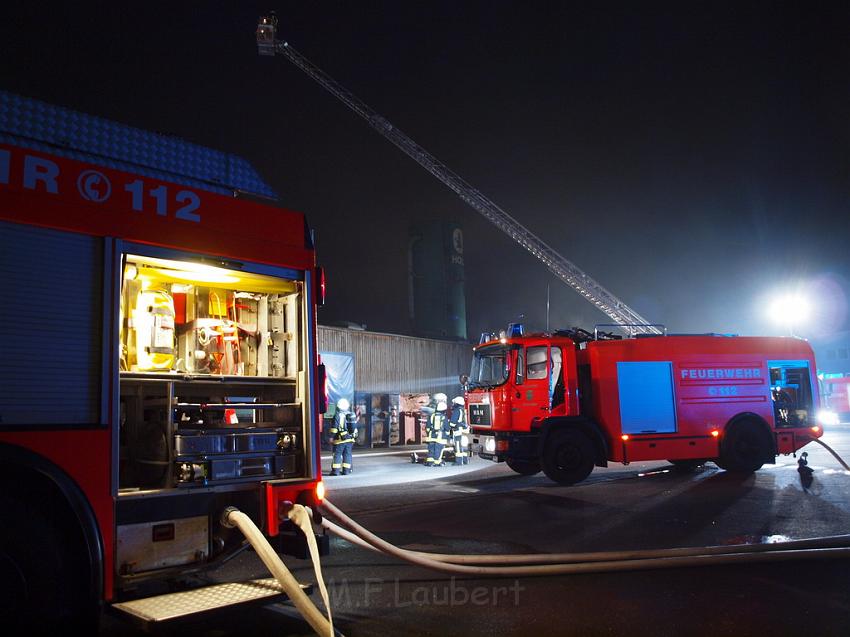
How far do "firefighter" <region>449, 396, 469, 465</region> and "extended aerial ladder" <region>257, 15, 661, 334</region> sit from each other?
86.8ft

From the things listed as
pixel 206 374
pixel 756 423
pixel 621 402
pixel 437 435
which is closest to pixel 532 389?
pixel 621 402

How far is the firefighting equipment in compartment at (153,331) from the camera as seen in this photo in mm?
4594

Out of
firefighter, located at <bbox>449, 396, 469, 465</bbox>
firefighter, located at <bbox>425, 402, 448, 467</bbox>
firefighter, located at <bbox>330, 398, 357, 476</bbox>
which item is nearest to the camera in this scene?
firefighter, located at <bbox>330, 398, 357, 476</bbox>

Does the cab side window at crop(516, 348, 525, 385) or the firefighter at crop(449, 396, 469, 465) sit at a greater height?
the cab side window at crop(516, 348, 525, 385)

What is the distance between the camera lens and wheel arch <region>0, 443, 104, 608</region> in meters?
3.22

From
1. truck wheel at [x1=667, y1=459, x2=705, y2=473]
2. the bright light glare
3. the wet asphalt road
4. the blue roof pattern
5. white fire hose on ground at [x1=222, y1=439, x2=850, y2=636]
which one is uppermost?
the blue roof pattern

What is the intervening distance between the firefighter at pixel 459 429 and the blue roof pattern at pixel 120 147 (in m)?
10.4

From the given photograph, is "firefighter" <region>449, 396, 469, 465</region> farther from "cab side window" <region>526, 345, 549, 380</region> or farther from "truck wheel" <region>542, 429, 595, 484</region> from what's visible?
"truck wheel" <region>542, 429, 595, 484</region>

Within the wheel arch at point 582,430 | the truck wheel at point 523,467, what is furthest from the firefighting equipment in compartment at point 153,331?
the truck wheel at point 523,467

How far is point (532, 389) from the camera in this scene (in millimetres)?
10859

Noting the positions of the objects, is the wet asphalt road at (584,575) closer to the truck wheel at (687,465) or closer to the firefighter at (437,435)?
the truck wheel at (687,465)

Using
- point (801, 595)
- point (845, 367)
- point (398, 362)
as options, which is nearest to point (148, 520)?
point (801, 595)

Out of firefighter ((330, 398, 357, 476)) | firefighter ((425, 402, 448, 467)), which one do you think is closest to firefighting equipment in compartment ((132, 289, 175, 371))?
firefighter ((330, 398, 357, 476))

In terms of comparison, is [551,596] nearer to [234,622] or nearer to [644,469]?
[234,622]
